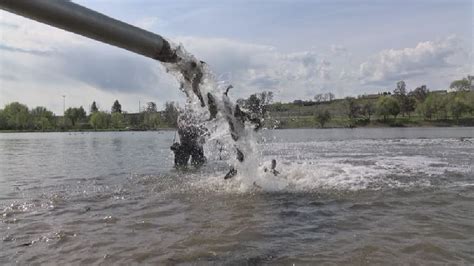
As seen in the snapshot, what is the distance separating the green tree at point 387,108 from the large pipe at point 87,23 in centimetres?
17142

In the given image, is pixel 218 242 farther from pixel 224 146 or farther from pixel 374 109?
pixel 374 109

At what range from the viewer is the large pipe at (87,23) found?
21.9ft

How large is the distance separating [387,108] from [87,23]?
174 m

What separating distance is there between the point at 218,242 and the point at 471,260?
14.7ft

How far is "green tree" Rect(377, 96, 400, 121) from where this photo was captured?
171625 millimetres

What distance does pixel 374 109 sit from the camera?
17650 centimetres

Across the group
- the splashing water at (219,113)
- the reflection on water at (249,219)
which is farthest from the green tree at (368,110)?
the splashing water at (219,113)

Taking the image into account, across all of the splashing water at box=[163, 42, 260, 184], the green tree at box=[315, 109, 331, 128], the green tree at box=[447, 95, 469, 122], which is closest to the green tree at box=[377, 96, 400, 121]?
the green tree at box=[315, 109, 331, 128]

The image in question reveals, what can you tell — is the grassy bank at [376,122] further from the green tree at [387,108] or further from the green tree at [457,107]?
the green tree at [457,107]

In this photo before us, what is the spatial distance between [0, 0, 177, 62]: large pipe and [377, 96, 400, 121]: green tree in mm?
171418

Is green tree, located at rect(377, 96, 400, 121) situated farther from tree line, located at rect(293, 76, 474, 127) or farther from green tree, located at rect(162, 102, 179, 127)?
green tree, located at rect(162, 102, 179, 127)

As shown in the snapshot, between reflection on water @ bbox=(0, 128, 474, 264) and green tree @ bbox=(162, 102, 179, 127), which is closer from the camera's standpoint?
reflection on water @ bbox=(0, 128, 474, 264)

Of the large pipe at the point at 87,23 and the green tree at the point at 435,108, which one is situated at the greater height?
the green tree at the point at 435,108

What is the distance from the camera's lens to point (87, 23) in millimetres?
7344
